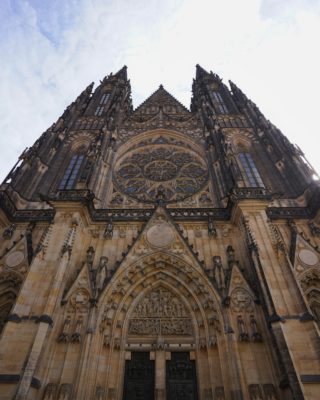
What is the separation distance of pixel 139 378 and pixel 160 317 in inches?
69.1

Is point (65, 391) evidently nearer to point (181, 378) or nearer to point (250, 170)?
point (181, 378)

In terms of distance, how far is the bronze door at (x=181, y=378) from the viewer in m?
7.57

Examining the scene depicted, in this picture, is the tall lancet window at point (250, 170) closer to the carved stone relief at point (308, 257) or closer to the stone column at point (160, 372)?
the carved stone relief at point (308, 257)

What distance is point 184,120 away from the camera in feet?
62.9

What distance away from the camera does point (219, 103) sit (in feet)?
69.6

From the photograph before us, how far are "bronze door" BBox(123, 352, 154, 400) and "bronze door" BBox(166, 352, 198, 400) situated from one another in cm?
49

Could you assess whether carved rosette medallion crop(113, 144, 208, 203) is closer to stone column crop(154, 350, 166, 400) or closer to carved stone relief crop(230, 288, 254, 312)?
carved stone relief crop(230, 288, 254, 312)

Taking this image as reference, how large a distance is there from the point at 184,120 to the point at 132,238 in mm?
11134

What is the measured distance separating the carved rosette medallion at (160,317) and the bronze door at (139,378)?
0.70 meters

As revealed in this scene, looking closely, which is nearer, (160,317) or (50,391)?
(50,391)

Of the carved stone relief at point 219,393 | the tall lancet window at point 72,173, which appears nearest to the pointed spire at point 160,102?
the tall lancet window at point 72,173

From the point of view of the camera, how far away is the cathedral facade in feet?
23.6

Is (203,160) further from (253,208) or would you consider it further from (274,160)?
(253,208)

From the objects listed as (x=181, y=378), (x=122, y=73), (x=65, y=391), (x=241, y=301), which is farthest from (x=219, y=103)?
(x=65, y=391)
